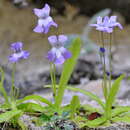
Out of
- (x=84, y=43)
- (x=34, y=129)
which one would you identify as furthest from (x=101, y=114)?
(x=84, y=43)

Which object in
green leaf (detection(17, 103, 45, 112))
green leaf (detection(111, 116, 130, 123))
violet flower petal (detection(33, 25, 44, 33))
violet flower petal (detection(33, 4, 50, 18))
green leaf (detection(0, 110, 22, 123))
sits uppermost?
violet flower petal (detection(33, 4, 50, 18))

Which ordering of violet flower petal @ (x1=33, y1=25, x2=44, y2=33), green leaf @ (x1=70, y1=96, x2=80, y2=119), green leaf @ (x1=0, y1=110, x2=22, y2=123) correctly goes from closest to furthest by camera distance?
1. violet flower petal @ (x1=33, y1=25, x2=44, y2=33)
2. green leaf @ (x1=0, y1=110, x2=22, y2=123)
3. green leaf @ (x1=70, y1=96, x2=80, y2=119)

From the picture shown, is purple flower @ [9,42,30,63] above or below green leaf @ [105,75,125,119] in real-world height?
above

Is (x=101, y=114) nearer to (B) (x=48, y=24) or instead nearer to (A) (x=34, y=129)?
(A) (x=34, y=129)

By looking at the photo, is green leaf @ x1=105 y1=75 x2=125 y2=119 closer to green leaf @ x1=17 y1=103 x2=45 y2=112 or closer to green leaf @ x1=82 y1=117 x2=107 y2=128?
green leaf @ x1=82 y1=117 x2=107 y2=128

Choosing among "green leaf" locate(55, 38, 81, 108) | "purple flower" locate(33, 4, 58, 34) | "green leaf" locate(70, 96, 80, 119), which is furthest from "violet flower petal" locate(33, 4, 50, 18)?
"green leaf" locate(70, 96, 80, 119)

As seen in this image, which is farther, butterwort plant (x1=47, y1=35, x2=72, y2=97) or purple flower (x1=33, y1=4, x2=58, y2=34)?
butterwort plant (x1=47, y1=35, x2=72, y2=97)

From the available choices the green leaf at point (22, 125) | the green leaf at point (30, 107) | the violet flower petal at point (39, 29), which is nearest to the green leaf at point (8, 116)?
the green leaf at point (22, 125)

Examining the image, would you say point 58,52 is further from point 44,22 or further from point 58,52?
point 44,22
